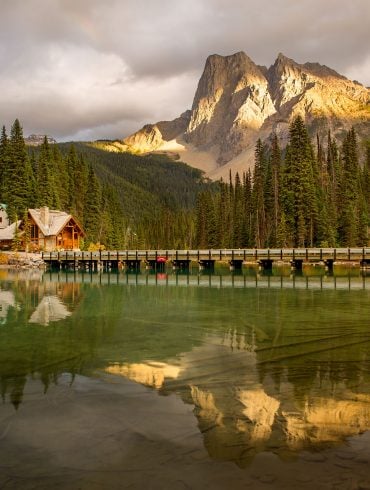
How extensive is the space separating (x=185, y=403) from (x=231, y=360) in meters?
3.66

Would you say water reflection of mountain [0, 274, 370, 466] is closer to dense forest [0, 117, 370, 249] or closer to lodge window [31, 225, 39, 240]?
dense forest [0, 117, 370, 249]

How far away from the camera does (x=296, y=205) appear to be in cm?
7056

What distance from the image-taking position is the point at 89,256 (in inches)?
2581

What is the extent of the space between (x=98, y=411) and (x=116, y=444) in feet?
4.99

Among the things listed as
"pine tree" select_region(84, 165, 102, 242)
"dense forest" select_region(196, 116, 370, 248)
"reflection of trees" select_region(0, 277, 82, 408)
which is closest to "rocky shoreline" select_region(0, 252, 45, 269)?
"pine tree" select_region(84, 165, 102, 242)

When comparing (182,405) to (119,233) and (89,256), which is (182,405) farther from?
(119,233)

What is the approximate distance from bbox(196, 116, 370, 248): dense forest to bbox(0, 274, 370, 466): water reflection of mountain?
47437 mm

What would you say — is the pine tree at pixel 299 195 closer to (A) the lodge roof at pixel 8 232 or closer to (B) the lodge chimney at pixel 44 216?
(B) the lodge chimney at pixel 44 216

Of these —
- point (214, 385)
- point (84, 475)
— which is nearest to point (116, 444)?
point (84, 475)

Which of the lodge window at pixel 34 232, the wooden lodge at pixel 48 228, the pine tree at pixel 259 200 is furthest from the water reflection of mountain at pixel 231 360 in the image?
the pine tree at pixel 259 200

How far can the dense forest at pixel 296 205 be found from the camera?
234ft

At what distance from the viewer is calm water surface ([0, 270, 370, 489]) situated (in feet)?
21.2

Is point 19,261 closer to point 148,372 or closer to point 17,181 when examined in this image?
point 17,181

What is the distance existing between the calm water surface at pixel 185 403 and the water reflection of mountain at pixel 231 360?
0.04m
